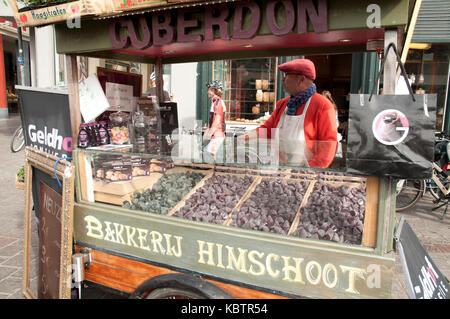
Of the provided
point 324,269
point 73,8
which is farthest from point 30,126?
point 324,269

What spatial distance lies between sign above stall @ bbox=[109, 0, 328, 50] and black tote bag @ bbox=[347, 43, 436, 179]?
47 centimetres

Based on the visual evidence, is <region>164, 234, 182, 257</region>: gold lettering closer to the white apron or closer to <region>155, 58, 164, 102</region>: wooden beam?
the white apron

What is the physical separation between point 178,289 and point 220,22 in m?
1.46

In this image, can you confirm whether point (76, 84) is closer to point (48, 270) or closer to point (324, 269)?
point (48, 270)

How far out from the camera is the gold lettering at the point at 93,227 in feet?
7.33

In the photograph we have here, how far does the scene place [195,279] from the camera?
1.84 metres

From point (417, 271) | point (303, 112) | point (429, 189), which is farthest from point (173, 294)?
point (429, 189)

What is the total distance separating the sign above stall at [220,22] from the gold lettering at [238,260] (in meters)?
1.12

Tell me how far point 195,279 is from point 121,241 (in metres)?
0.59

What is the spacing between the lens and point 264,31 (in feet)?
5.84

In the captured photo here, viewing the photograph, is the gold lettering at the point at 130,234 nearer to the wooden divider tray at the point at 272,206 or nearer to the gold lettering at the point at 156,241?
the gold lettering at the point at 156,241

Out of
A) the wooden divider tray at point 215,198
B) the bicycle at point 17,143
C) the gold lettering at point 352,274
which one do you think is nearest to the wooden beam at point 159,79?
Result: the wooden divider tray at point 215,198

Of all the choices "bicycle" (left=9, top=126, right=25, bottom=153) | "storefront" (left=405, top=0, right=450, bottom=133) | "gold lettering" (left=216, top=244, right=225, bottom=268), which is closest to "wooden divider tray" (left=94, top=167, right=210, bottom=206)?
"gold lettering" (left=216, top=244, right=225, bottom=268)

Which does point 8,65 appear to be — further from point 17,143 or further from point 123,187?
point 123,187
